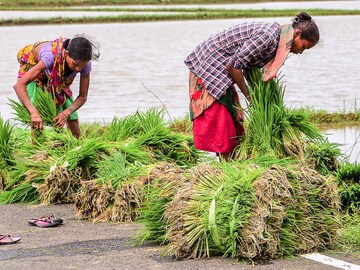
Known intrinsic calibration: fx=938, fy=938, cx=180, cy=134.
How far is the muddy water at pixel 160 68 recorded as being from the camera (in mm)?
14266

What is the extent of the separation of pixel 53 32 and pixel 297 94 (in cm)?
1504

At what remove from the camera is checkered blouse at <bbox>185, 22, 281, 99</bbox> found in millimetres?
6840

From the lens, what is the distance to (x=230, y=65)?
22.8ft

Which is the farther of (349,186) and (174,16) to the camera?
(174,16)

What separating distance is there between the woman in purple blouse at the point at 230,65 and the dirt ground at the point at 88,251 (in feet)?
3.32

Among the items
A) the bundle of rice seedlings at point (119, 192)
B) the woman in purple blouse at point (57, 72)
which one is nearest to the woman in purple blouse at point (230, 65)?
the bundle of rice seedlings at point (119, 192)

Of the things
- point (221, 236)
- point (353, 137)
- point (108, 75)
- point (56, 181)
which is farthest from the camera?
point (108, 75)

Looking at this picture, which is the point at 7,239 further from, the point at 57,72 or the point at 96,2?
the point at 96,2

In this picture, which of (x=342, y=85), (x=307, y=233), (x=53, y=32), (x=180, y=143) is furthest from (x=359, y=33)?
(x=307, y=233)

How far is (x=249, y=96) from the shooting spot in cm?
706

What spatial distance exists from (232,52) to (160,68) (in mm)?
12381

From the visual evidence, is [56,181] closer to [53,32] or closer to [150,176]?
[150,176]

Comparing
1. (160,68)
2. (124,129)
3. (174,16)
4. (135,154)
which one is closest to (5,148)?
(124,129)

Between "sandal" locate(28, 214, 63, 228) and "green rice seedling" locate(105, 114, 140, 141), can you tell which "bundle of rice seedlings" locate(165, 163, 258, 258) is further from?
"green rice seedling" locate(105, 114, 140, 141)
